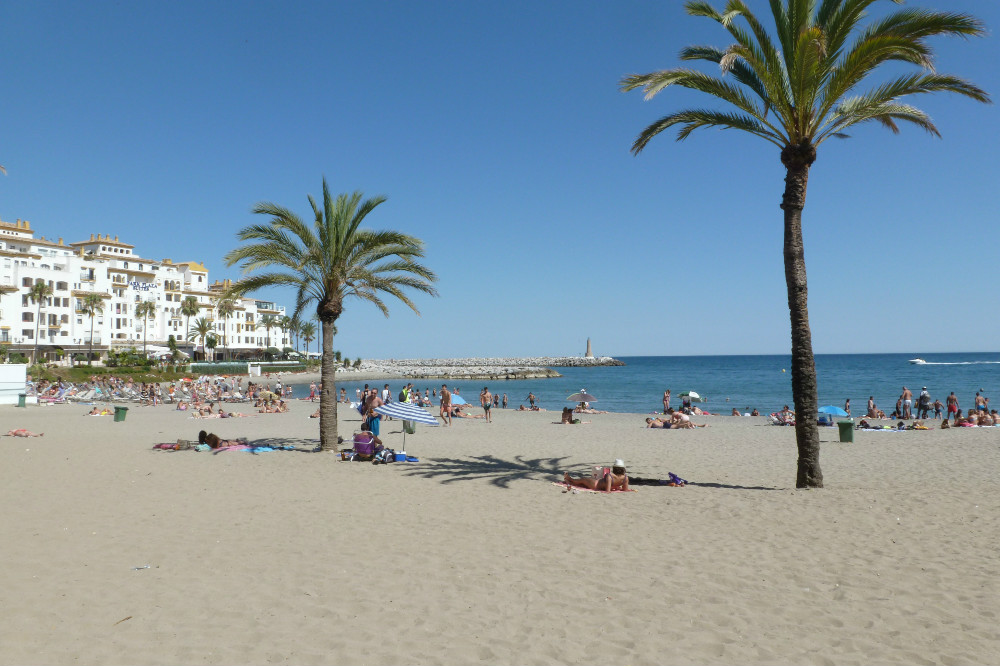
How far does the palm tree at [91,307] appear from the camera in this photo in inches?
2808

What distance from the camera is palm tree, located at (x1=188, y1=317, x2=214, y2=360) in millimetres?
89875

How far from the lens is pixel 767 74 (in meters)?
10.7

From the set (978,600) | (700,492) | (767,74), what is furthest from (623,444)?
(978,600)

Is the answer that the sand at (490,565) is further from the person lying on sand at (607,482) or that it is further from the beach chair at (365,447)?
the beach chair at (365,447)

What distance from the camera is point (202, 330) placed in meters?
89.3

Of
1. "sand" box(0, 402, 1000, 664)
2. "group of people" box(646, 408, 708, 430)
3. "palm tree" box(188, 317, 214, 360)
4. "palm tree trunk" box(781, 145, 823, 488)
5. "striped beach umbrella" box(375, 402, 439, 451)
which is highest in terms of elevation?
"palm tree" box(188, 317, 214, 360)

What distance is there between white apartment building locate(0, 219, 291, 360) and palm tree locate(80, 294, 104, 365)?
87cm

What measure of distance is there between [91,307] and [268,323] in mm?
37293

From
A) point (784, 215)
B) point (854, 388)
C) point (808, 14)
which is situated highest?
point (808, 14)

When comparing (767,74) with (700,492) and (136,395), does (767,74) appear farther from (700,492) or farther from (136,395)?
(136,395)

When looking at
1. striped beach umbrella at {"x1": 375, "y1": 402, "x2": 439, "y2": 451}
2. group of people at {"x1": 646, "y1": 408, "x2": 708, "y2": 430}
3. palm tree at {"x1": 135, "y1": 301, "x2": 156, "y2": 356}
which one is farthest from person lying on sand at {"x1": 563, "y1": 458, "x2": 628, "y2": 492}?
palm tree at {"x1": 135, "y1": 301, "x2": 156, "y2": 356}

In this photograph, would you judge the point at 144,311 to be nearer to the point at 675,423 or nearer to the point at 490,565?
the point at 675,423

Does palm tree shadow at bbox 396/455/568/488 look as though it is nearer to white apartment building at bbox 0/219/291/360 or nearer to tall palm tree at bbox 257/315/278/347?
white apartment building at bbox 0/219/291/360

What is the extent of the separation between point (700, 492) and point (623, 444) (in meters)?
7.51
